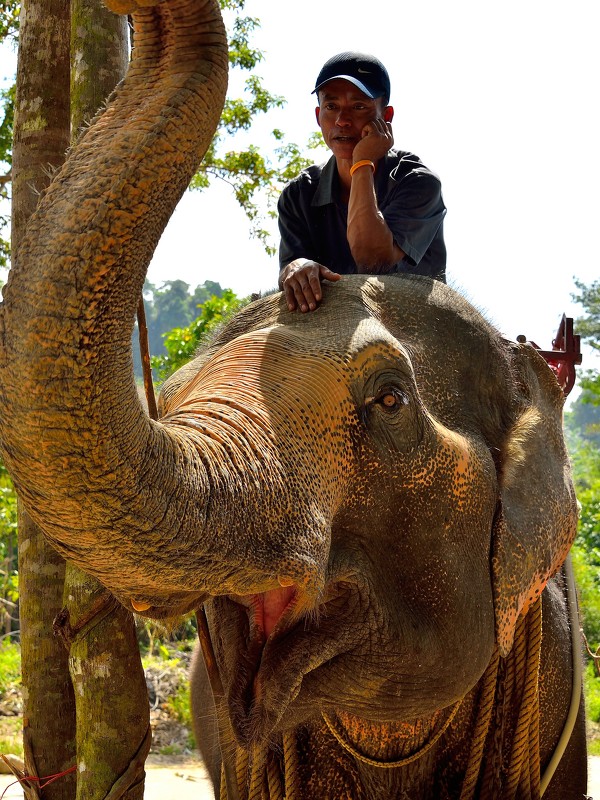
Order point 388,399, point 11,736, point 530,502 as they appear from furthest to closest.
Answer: point 11,736, point 530,502, point 388,399

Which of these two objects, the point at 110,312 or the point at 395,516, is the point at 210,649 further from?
the point at 110,312

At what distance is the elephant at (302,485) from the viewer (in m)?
1.35

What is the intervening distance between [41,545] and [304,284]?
1.13m

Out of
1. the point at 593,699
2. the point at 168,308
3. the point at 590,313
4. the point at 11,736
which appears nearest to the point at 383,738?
the point at 11,736

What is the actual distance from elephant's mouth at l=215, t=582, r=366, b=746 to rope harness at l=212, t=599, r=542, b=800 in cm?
62

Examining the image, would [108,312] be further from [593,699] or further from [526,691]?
[593,699]

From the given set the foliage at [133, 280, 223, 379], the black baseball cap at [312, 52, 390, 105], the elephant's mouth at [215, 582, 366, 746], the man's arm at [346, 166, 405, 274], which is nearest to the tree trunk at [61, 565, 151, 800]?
the elephant's mouth at [215, 582, 366, 746]

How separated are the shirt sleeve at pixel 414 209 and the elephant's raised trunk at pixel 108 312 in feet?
4.05

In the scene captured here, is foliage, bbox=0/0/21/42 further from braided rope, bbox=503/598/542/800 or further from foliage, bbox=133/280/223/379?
foliage, bbox=133/280/223/379

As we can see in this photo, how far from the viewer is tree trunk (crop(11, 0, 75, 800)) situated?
272 cm

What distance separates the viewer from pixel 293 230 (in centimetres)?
304

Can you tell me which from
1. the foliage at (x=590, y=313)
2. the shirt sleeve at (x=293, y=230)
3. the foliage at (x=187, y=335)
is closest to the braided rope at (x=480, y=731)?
A: the shirt sleeve at (x=293, y=230)

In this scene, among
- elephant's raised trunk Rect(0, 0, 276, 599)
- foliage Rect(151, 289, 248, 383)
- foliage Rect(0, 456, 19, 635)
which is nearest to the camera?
elephant's raised trunk Rect(0, 0, 276, 599)

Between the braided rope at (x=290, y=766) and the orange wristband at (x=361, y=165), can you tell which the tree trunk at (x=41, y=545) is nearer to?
the braided rope at (x=290, y=766)
